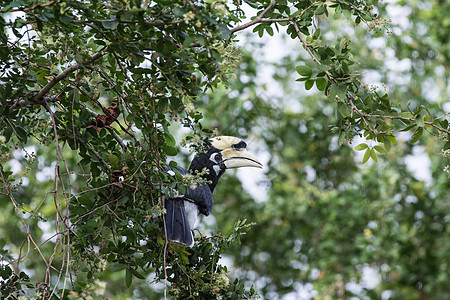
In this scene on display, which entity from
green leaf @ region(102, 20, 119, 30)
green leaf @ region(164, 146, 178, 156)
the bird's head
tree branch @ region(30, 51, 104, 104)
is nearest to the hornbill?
the bird's head

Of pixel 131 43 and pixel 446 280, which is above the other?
pixel 446 280

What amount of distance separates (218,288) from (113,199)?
34 centimetres

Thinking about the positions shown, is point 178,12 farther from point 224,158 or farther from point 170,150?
point 224,158

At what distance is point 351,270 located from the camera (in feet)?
14.5

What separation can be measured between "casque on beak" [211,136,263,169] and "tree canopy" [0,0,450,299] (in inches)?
5.4

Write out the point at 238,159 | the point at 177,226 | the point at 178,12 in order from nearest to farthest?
1. the point at 178,12
2. the point at 177,226
3. the point at 238,159

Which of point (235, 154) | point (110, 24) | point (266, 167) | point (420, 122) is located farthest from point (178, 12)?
point (266, 167)

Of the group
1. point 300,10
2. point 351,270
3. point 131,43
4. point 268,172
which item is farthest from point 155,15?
point 351,270

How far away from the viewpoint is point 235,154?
1.81 m

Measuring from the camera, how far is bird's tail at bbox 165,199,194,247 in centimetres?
154

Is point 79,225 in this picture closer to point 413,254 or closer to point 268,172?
point 268,172

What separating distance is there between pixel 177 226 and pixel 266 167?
2.80 meters

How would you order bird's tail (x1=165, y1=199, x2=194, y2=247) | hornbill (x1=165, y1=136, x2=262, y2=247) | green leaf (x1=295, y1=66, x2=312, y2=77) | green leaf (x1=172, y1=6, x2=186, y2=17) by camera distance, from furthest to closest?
1. hornbill (x1=165, y1=136, x2=262, y2=247)
2. bird's tail (x1=165, y1=199, x2=194, y2=247)
3. green leaf (x1=295, y1=66, x2=312, y2=77)
4. green leaf (x1=172, y1=6, x2=186, y2=17)

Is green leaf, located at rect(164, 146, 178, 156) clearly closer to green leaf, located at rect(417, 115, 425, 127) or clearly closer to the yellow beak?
the yellow beak
